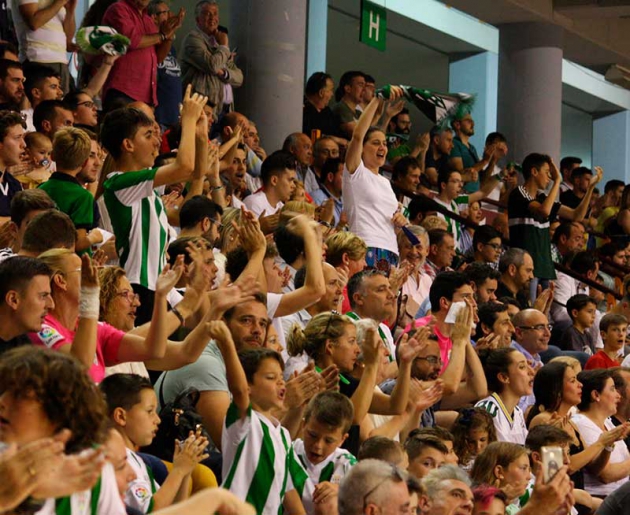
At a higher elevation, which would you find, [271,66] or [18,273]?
[271,66]

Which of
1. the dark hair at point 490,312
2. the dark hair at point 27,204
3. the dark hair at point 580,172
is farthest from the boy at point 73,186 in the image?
the dark hair at point 580,172

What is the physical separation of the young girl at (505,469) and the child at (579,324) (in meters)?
4.44

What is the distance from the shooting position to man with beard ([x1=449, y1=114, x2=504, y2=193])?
13.1 metres

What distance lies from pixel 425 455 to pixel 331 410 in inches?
29.6

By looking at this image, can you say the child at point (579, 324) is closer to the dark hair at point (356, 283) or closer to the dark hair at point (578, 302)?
the dark hair at point (578, 302)

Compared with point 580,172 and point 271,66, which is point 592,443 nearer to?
point 271,66

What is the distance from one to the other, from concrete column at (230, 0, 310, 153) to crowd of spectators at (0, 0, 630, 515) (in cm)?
66

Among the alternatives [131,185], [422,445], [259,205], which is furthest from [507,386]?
[131,185]

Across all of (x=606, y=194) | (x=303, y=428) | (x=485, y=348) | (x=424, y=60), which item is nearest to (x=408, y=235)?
A: (x=485, y=348)

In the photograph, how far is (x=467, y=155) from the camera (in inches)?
527

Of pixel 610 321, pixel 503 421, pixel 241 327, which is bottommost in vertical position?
pixel 503 421

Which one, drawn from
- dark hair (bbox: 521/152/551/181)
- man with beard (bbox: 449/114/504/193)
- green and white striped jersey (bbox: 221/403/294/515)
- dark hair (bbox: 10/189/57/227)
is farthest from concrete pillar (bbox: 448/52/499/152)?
green and white striped jersey (bbox: 221/403/294/515)

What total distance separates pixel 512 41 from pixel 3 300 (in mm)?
11864

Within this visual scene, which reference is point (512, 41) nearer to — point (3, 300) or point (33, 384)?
point (3, 300)
